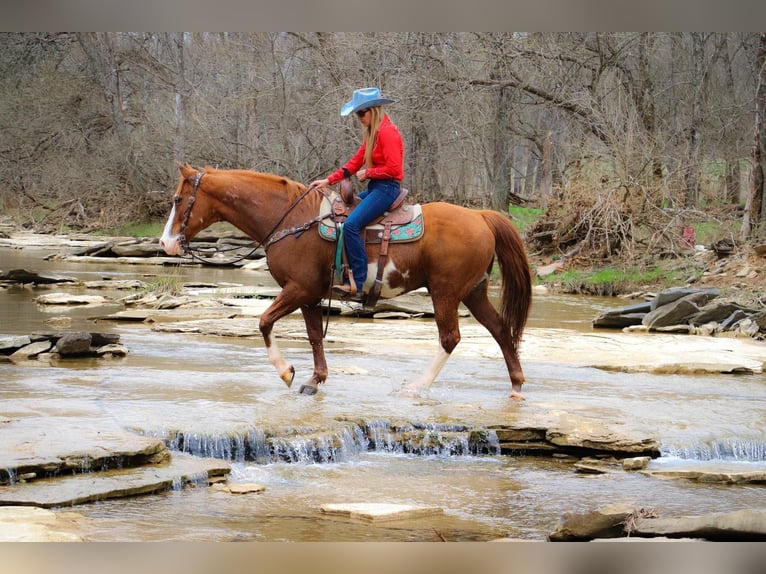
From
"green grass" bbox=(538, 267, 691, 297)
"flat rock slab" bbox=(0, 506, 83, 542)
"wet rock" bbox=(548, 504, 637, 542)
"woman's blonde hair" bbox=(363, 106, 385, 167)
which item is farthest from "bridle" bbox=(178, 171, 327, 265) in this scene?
"green grass" bbox=(538, 267, 691, 297)

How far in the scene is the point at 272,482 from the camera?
5.61 meters

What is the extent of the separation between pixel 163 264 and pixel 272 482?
1472cm

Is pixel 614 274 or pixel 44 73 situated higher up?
pixel 44 73

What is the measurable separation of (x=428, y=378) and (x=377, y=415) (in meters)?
0.83

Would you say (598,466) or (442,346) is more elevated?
(442,346)

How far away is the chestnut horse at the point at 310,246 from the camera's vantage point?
7160mm

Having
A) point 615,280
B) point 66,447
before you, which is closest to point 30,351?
point 66,447

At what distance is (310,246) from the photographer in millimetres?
7188

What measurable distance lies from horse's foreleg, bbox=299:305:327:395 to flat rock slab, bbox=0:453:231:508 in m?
1.69

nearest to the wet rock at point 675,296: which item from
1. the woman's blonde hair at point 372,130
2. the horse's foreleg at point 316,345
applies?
the horse's foreleg at point 316,345

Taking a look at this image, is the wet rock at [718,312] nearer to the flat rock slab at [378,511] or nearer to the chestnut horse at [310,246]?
the chestnut horse at [310,246]

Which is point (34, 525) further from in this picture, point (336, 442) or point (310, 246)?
point (310, 246)

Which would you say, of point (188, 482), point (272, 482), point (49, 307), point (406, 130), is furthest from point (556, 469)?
point (406, 130)

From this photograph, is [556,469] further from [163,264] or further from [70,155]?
[70,155]
